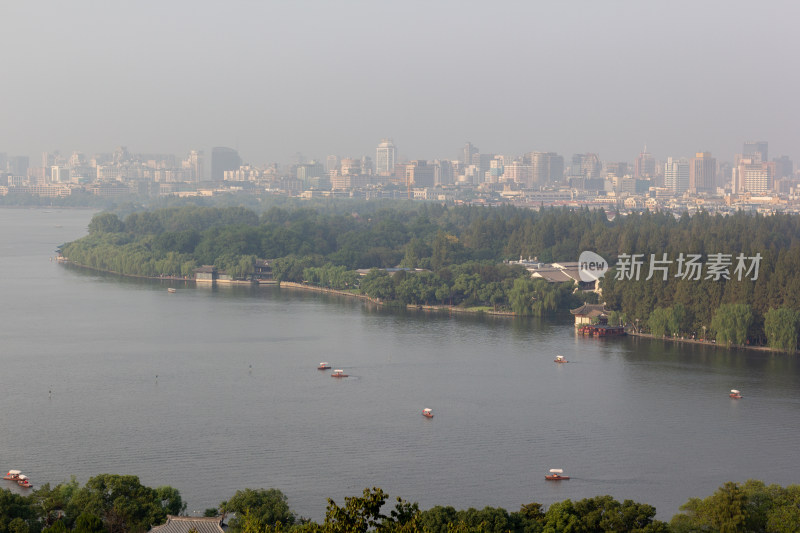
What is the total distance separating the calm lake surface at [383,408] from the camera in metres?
9.64

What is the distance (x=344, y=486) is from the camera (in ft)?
30.6

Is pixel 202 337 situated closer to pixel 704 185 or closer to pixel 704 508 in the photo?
pixel 704 508

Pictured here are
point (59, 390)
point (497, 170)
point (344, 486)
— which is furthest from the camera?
point (497, 170)

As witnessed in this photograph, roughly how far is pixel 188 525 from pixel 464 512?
6.14ft

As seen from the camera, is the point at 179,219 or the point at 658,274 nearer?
the point at 658,274

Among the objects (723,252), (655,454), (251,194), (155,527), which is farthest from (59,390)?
(251,194)

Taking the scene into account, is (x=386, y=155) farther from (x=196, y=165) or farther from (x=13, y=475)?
(x=13, y=475)

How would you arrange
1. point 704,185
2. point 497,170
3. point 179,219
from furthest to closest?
point 497,170 → point 704,185 → point 179,219

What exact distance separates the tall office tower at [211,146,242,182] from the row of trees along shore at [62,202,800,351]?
52781mm

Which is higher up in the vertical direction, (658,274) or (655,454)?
(658,274)

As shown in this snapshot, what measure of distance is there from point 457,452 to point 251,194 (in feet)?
181

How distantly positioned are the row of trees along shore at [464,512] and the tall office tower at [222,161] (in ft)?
266

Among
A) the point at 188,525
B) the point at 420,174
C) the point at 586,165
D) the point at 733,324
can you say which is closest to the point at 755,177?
the point at 586,165

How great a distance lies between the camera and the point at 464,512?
783cm
